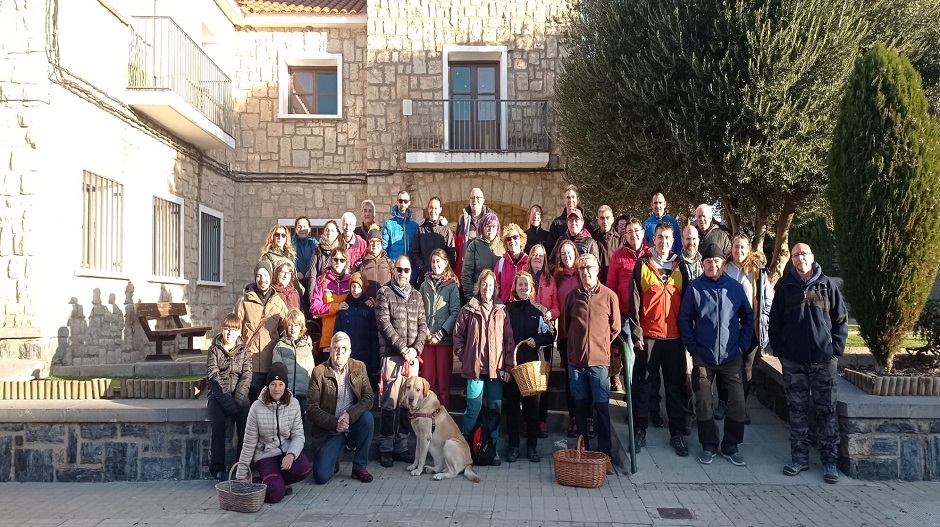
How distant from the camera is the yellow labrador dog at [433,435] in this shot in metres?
6.61

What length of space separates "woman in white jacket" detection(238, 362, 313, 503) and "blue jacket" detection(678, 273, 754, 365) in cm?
353

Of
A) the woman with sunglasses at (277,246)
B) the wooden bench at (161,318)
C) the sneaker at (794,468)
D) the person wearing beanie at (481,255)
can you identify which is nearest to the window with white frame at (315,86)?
the wooden bench at (161,318)

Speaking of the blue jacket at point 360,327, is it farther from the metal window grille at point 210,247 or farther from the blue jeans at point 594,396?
the metal window grille at point 210,247

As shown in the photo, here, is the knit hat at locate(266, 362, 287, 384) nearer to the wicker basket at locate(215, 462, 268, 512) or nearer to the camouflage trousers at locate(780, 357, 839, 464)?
the wicker basket at locate(215, 462, 268, 512)

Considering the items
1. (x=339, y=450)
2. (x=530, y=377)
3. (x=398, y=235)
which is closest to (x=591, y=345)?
(x=530, y=377)

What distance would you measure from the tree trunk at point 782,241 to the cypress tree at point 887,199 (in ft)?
12.1

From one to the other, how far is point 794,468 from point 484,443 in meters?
2.74

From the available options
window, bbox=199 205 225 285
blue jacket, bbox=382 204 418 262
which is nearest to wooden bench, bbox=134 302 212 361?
window, bbox=199 205 225 285

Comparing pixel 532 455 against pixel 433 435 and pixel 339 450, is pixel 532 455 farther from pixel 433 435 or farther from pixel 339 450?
pixel 339 450

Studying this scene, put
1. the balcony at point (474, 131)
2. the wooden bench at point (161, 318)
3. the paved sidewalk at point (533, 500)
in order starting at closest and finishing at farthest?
the paved sidewalk at point (533, 500), the wooden bench at point (161, 318), the balcony at point (474, 131)

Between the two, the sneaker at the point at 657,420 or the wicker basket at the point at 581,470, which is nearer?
the wicker basket at the point at 581,470

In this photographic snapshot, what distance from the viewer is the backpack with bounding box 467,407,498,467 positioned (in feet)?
22.7

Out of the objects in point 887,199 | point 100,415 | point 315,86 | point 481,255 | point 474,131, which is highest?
point 315,86

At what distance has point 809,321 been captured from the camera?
6.47m
